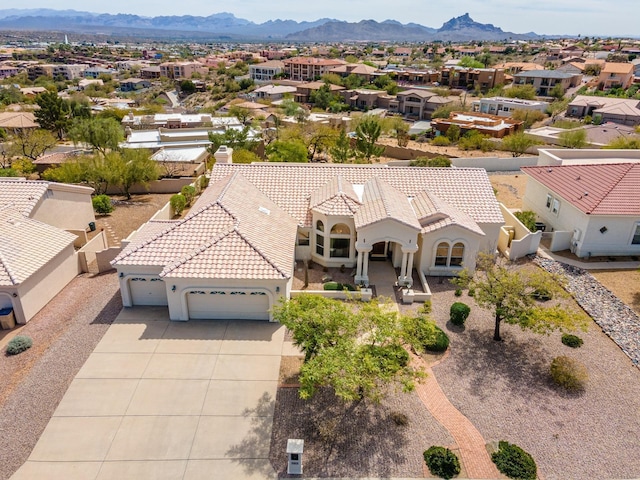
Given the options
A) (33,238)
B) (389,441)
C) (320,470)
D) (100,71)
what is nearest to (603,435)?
(389,441)

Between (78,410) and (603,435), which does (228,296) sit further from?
(603,435)

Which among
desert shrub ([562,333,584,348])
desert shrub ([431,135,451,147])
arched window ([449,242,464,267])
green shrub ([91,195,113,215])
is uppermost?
arched window ([449,242,464,267])

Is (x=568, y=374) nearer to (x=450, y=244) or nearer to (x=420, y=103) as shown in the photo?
(x=450, y=244)

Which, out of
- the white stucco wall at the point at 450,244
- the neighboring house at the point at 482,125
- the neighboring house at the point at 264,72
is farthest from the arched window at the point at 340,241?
the neighboring house at the point at 264,72

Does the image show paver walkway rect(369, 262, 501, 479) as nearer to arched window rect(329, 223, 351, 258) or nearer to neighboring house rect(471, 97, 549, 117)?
arched window rect(329, 223, 351, 258)

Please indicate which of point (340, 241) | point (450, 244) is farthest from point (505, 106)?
point (340, 241)

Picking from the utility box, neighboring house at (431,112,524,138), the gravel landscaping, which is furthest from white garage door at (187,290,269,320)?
neighboring house at (431,112,524,138)
